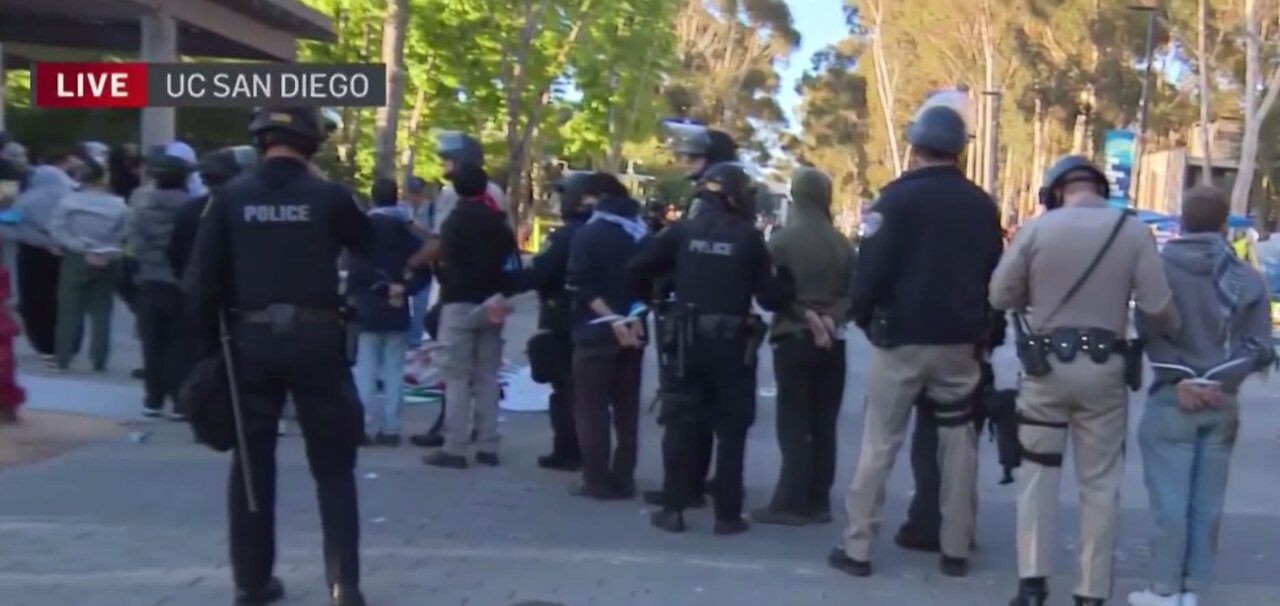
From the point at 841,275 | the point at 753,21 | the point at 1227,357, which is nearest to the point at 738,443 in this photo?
the point at 841,275

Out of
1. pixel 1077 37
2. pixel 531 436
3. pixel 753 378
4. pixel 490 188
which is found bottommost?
pixel 531 436

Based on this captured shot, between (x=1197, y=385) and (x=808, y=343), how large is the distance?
2.33 metres

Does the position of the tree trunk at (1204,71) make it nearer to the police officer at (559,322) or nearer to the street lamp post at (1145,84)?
the street lamp post at (1145,84)

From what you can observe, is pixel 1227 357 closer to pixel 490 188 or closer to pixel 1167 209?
pixel 490 188

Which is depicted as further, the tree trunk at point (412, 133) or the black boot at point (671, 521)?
the tree trunk at point (412, 133)

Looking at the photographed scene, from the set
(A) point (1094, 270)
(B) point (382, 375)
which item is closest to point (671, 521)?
(A) point (1094, 270)

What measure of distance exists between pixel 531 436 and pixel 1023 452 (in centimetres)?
554

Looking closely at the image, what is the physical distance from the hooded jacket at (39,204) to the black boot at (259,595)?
25.2ft

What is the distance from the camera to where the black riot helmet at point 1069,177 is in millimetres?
6883

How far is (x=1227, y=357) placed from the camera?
7008 mm

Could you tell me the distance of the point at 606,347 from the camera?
9453 millimetres

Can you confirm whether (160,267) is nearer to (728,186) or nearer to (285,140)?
(728,186)

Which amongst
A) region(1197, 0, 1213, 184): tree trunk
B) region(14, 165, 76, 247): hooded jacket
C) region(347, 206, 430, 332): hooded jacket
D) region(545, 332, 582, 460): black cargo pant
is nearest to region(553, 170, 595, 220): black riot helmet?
region(545, 332, 582, 460): black cargo pant

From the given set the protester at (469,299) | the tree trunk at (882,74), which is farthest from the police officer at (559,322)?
the tree trunk at (882,74)
